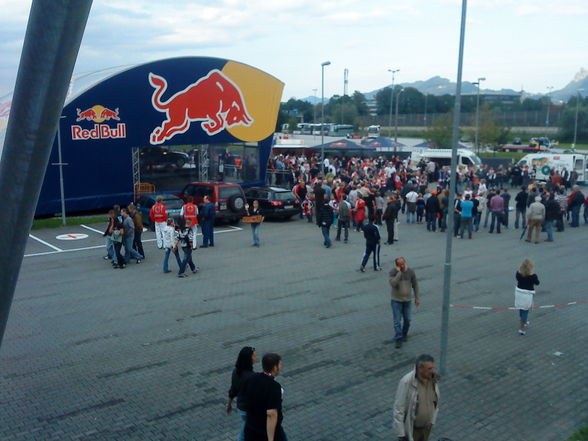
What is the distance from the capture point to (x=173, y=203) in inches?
838

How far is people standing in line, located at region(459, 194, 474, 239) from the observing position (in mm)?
19625

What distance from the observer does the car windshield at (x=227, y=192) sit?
864 inches

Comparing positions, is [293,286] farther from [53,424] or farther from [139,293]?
[53,424]

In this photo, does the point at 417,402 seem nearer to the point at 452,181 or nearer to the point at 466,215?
the point at 452,181

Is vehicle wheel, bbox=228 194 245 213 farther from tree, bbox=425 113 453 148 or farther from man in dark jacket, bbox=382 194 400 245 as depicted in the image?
tree, bbox=425 113 453 148

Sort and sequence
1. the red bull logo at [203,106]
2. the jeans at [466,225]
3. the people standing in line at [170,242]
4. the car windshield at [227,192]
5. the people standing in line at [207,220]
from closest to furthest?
the people standing in line at [170,242]
the people standing in line at [207,220]
the jeans at [466,225]
the car windshield at [227,192]
the red bull logo at [203,106]

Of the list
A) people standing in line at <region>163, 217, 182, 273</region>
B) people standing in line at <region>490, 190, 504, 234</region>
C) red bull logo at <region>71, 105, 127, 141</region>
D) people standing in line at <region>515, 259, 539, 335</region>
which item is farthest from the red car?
people standing in line at <region>515, 259, 539, 335</region>

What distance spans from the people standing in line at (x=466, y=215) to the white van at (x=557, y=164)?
19454 millimetres

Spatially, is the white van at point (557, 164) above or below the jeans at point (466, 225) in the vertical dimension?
above

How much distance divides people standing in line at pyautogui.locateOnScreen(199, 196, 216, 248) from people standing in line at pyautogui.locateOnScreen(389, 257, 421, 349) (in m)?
8.89

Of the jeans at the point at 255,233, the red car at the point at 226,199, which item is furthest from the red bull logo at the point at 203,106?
the jeans at the point at 255,233

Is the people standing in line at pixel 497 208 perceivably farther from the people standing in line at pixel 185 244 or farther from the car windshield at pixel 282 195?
the people standing in line at pixel 185 244

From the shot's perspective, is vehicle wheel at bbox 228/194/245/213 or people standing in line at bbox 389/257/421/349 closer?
people standing in line at bbox 389/257/421/349

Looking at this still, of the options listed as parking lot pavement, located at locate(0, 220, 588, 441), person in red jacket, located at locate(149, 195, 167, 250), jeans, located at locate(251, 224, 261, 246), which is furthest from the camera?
jeans, located at locate(251, 224, 261, 246)
